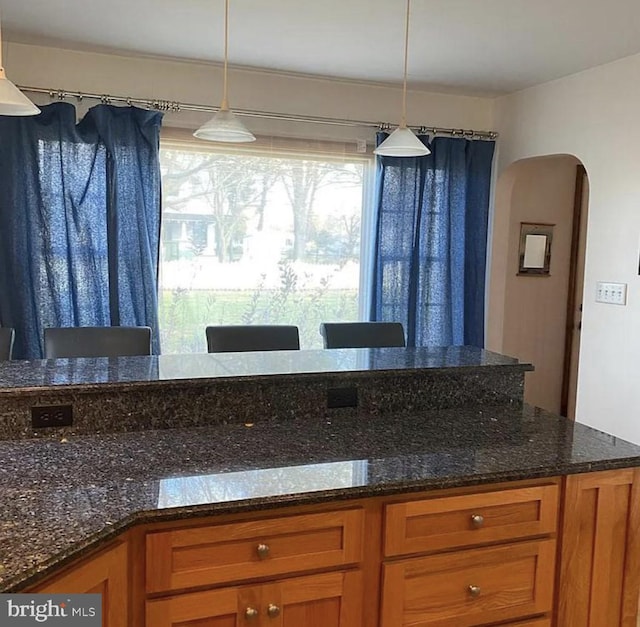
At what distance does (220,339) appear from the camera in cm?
301

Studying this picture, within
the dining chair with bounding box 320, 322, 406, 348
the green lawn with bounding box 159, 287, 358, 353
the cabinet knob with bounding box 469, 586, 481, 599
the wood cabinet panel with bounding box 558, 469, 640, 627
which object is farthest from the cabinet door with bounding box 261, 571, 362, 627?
the green lawn with bounding box 159, 287, 358, 353

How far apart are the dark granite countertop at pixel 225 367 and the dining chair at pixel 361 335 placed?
59cm

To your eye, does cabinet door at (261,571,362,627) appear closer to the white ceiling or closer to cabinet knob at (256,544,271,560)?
cabinet knob at (256,544,271,560)

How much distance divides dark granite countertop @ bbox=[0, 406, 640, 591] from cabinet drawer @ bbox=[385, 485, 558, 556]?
Result: 52 mm

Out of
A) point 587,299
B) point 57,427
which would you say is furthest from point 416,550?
point 587,299

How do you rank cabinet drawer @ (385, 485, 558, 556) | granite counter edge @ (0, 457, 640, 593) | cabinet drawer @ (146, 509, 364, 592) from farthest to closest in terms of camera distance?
cabinet drawer @ (385, 485, 558, 556) → cabinet drawer @ (146, 509, 364, 592) → granite counter edge @ (0, 457, 640, 593)

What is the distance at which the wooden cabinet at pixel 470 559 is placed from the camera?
166 cm

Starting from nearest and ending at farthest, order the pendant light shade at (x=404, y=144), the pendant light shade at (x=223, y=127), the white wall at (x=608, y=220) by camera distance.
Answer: the pendant light shade at (x=223, y=127) < the pendant light shade at (x=404, y=144) < the white wall at (x=608, y=220)

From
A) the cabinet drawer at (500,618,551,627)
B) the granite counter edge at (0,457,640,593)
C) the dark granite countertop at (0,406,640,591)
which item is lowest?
the cabinet drawer at (500,618,551,627)

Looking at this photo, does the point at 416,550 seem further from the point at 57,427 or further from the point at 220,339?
the point at 220,339

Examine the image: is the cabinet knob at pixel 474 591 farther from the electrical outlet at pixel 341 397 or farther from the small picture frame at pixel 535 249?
the small picture frame at pixel 535 249

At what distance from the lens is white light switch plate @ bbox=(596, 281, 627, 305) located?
3521mm


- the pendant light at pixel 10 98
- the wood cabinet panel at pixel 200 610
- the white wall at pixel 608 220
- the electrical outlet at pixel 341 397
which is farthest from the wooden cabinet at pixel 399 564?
the white wall at pixel 608 220

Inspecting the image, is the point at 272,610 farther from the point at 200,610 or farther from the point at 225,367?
the point at 225,367
